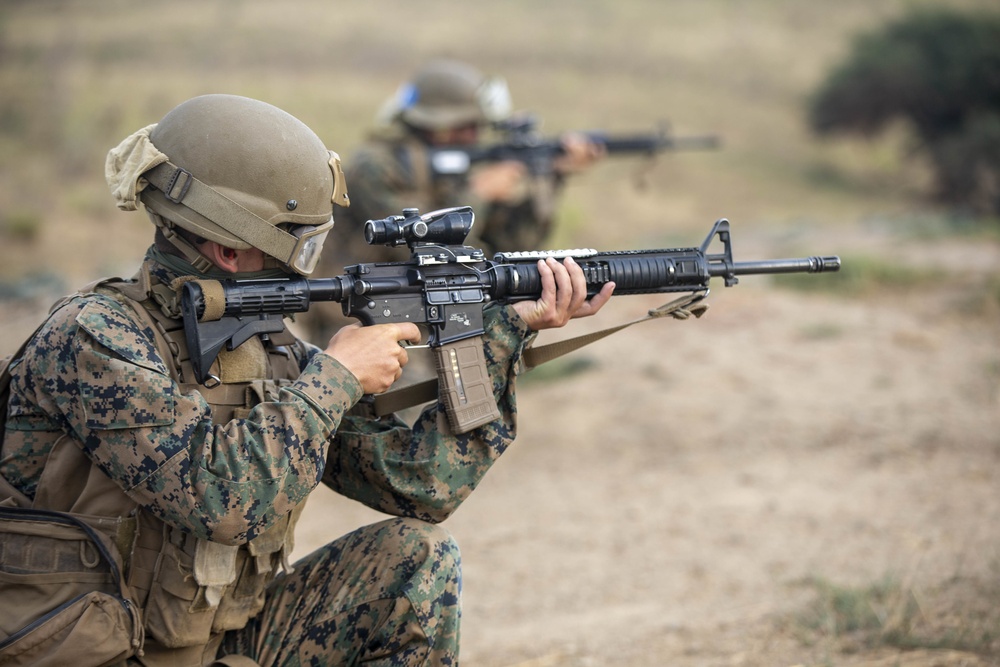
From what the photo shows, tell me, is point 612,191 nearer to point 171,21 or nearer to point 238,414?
point 171,21

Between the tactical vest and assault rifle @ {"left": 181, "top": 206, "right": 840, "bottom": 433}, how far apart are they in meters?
0.07

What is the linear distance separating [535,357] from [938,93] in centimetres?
1535

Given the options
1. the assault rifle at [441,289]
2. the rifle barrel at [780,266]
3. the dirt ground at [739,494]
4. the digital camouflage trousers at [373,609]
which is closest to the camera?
the assault rifle at [441,289]

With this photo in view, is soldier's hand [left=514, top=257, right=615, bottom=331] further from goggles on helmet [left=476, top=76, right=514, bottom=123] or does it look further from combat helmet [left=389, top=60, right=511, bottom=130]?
goggles on helmet [left=476, top=76, right=514, bottom=123]

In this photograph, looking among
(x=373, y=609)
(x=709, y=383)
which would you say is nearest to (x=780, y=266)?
(x=373, y=609)

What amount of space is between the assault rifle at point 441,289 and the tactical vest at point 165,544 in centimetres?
7

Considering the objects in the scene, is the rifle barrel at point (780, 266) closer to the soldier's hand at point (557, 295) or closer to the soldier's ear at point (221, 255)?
the soldier's hand at point (557, 295)

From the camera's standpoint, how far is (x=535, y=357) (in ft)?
10.5

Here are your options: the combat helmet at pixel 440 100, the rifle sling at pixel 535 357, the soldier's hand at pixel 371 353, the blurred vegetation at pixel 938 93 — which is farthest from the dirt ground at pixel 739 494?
the blurred vegetation at pixel 938 93

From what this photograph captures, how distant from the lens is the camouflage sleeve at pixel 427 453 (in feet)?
9.73

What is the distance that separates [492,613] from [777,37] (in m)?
25.8

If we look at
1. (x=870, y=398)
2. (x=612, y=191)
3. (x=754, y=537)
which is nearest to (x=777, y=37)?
(x=612, y=191)

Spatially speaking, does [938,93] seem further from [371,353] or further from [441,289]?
[371,353]

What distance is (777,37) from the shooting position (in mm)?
27453
